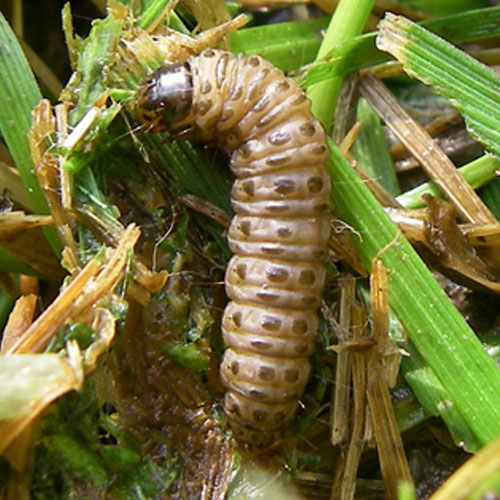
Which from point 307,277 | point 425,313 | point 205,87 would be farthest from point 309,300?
point 205,87

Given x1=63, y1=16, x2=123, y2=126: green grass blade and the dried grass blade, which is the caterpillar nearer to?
x1=63, y1=16, x2=123, y2=126: green grass blade

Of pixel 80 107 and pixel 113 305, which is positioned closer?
pixel 113 305

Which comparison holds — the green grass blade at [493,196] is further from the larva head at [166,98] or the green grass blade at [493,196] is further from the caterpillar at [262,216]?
the larva head at [166,98]

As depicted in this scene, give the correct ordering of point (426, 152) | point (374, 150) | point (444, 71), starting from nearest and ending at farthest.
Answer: point (444, 71), point (426, 152), point (374, 150)

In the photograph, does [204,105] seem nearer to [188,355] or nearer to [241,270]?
[241,270]

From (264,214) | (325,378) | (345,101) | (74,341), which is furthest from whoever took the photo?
(345,101)

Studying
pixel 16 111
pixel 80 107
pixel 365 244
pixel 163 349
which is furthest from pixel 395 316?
pixel 16 111

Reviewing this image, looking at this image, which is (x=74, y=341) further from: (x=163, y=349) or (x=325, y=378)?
(x=325, y=378)
